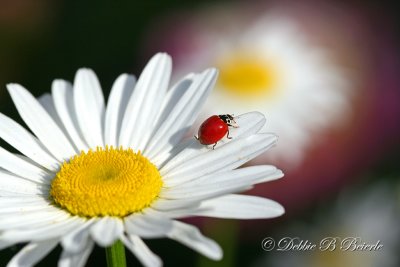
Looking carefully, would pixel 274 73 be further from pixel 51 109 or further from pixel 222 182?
pixel 222 182

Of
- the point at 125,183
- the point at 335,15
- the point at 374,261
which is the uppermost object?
the point at 335,15

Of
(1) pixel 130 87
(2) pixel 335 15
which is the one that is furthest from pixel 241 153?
(2) pixel 335 15

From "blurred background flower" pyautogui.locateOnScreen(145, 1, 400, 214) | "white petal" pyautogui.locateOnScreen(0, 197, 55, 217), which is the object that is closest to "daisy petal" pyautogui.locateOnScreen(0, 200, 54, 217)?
"white petal" pyautogui.locateOnScreen(0, 197, 55, 217)

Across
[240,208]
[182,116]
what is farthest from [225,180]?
[182,116]

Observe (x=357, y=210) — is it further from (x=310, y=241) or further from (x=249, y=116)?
(x=249, y=116)

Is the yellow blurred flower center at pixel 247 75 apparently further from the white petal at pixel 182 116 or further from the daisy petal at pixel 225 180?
the daisy petal at pixel 225 180

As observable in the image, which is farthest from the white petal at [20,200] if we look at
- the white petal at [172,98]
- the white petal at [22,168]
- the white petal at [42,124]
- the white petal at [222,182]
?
the white petal at [172,98]
